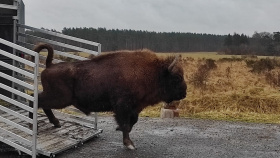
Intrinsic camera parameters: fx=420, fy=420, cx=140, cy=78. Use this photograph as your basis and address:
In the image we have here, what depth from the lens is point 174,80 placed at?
8.21 metres

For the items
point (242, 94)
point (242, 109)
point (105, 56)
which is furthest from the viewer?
point (242, 94)

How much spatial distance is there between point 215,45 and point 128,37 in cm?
1987

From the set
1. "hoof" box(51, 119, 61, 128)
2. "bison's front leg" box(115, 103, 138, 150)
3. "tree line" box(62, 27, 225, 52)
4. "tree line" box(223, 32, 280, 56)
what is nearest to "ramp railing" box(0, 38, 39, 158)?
"hoof" box(51, 119, 61, 128)

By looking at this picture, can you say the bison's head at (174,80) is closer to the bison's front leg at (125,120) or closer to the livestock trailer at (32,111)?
the bison's front leg at (125,120)

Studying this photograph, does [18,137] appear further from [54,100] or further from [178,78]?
[178,78]

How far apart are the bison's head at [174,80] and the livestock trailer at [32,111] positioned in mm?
1738

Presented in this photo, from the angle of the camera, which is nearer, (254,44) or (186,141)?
(186,141)

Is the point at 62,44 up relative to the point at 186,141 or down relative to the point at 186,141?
up

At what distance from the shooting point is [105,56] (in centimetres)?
841

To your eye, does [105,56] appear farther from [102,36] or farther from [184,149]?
[102,36]

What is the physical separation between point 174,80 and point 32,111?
9.26ft

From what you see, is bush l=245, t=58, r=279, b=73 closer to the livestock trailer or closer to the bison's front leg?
the livestock trailer

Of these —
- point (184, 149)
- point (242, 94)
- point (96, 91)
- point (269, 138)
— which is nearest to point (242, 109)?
point (242, 94)

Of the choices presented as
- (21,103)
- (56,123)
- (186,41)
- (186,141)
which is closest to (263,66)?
(186,141)
